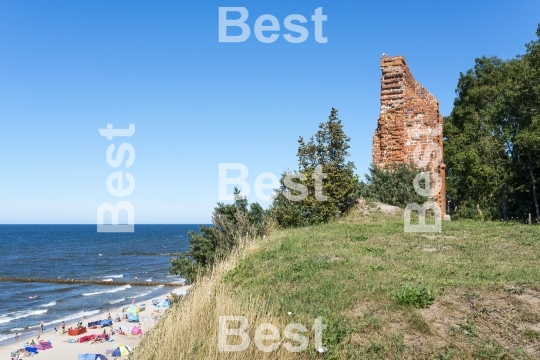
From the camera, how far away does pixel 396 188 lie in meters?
17.0

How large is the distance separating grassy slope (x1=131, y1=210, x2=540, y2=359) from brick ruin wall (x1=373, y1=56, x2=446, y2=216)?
7900mm

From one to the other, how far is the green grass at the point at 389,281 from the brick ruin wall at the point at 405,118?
635 cm

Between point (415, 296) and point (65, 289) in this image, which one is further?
point (65, 289)

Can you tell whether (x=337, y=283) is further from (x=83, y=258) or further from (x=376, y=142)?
(x=83, y=258)

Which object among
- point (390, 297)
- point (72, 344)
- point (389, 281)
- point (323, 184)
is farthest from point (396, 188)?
point (72, 344)

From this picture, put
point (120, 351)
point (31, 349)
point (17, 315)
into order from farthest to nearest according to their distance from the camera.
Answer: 1. point (17, 315)
2. point (31, 349)
3. point (120, 351)

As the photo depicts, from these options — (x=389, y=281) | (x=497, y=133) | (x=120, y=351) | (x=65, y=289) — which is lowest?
(x=65, y=289)

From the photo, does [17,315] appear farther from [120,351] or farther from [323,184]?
[323,184]

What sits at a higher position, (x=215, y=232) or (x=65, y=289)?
(x=215, y=232)

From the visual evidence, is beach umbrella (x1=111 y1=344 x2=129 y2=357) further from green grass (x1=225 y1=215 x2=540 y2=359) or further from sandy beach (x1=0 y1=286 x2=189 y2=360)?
green grass (x1=225 y1=215 x2=540 y2=359)

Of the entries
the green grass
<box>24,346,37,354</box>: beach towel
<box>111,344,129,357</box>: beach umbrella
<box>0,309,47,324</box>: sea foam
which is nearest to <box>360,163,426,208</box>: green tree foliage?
the green grass

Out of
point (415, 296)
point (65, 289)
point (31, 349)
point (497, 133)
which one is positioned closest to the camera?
point (415, 296)

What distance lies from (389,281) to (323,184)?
9.25m

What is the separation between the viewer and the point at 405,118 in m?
17.9
